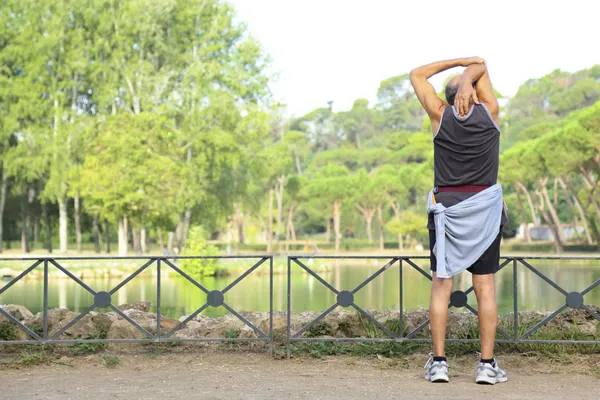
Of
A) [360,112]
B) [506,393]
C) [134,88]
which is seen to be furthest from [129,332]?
[360,112]

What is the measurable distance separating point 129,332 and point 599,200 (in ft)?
118

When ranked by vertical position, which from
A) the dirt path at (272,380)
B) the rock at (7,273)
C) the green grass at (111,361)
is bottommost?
the rock at (7,273)

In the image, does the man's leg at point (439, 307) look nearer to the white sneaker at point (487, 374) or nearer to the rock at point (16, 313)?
the white sneaker at point (487, 374)

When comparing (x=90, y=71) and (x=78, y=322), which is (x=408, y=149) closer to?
(x=90, y=71)

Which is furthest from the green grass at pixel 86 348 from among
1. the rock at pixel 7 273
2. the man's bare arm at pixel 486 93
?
the rock at pixel 7 273

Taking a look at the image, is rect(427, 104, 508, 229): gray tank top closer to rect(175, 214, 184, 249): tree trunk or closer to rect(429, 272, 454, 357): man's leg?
rect(429, 272, 454, 357): man's leg

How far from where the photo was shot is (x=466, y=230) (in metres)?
4.26

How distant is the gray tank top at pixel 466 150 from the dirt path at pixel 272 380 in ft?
3.55

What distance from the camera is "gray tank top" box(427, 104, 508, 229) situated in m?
4.23

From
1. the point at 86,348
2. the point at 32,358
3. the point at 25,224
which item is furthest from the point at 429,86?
the point at 25,224

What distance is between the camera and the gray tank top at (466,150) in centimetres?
423

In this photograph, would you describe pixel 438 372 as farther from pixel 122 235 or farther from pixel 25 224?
pixel 25 224

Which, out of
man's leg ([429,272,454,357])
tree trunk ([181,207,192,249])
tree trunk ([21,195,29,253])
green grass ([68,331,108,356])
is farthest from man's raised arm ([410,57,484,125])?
tree trunk ([21,195,29,253])

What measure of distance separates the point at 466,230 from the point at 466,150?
438 millimetres
